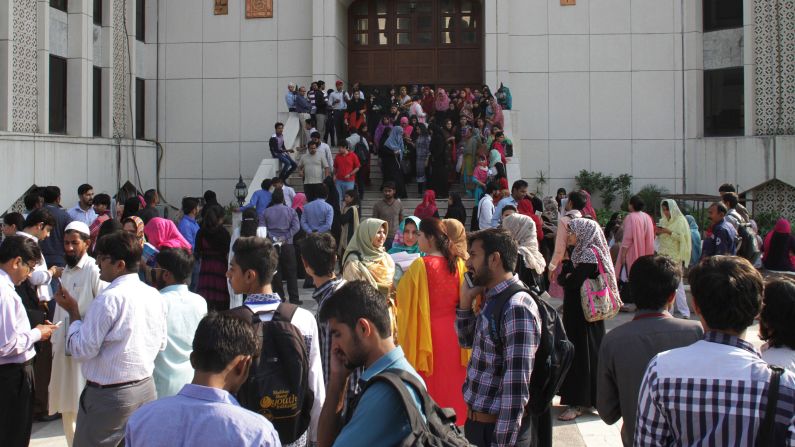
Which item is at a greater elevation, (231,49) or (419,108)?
(231,49)

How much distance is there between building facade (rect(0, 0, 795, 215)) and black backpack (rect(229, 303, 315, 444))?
16.5 meters

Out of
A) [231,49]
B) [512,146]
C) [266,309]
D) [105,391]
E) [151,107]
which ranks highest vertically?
[231,49]

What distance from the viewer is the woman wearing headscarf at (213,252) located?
9117mm

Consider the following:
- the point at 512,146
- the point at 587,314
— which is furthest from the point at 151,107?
the point at 587,314

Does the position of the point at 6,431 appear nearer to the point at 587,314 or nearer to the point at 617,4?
the point at 587,314

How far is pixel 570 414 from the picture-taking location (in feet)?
24.0

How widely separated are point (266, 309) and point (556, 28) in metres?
20.0

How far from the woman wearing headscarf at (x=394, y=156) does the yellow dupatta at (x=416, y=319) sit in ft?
38.9

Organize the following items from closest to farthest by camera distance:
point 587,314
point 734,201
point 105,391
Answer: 1. point 105,391
2. point 587,314
3. point 734,201

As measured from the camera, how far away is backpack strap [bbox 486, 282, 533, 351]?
4395 millimetres

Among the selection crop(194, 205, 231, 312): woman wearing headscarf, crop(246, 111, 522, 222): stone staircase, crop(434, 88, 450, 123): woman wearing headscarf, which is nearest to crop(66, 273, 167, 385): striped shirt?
crop(194, 205, 231, 312): woman wearing headscarf

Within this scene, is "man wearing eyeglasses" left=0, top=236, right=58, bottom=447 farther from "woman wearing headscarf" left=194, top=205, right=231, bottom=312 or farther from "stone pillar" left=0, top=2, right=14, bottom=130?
"stone pillar" left=0, top=2, right=14, bottom=130

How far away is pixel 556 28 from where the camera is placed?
22797mm

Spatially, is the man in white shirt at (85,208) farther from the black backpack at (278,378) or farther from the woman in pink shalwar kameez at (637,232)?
the black backpack at (278,378)
